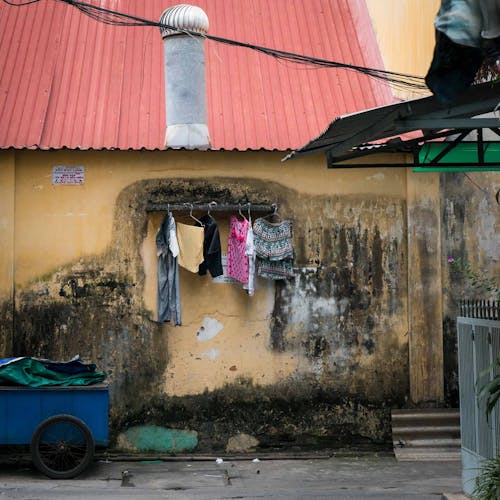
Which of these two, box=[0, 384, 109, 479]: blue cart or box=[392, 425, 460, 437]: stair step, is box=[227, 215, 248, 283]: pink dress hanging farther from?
box=[392, 425, 460, 437]: stair step

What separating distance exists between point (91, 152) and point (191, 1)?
348 cm

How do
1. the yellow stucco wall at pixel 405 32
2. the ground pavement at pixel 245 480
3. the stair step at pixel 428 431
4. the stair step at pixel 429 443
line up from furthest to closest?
the yellow stucco wall at pixel 405 32 < the stair step at pixel 428 431 < the stair step at pixel 429 443 < the ground pavement at pixel 245 480

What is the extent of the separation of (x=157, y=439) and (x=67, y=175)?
11.5ft

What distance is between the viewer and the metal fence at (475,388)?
8.10 metres

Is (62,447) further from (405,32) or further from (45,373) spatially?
(405,32)

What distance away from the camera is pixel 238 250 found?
41.5 ft

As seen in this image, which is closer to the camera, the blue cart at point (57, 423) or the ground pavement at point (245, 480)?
the ground pavement at point (245, 480)

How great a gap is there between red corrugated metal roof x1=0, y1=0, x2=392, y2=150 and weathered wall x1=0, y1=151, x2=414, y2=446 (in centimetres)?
37

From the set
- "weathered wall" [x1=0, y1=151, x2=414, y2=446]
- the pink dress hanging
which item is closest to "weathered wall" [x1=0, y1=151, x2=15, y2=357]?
"weathered wall" [x1=0, y1=151, x2=414, y2=446]

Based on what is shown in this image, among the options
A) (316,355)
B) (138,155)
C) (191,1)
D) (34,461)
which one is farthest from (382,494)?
(191,1)

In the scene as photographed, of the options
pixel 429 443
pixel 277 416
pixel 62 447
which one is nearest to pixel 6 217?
pixel 62 447

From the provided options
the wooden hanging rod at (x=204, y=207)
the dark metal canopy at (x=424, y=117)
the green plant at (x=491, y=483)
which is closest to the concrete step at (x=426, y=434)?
the wooden hanging rod at (x=204, y=207)

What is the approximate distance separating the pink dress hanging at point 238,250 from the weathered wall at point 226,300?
20 centimetres

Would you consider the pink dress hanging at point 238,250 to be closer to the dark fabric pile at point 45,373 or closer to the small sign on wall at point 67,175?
the small sign on wall at point 67,175
